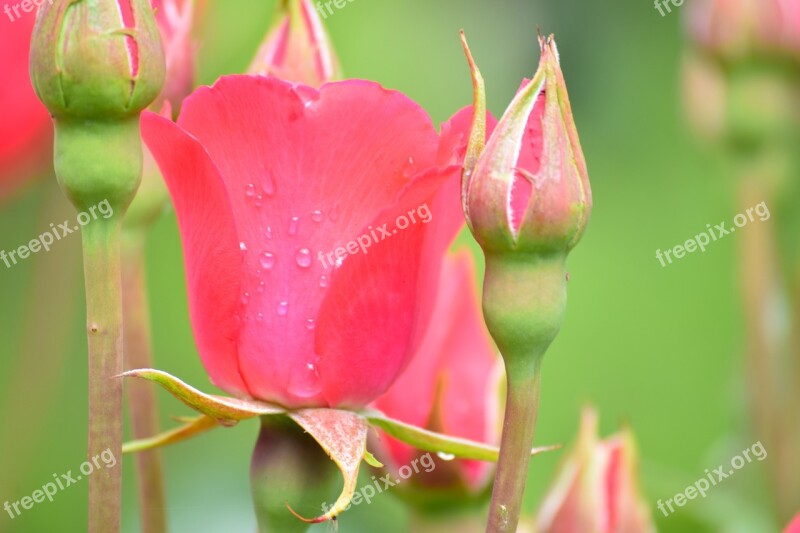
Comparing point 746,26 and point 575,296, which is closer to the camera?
point 746,26

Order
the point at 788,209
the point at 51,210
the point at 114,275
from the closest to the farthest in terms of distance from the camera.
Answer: the point at 114,275
the point at 51,210
the point at 788,209

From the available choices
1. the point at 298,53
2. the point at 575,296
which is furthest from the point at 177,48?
the point at 575,296

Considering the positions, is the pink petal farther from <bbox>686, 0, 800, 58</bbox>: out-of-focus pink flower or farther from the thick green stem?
<bbox>686, 0, 800, 58</bbox>: out-of-focus pink flower

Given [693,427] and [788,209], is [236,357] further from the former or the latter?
[788,209]

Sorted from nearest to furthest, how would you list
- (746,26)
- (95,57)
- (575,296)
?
(95,57) < (746,26) < (575,296)

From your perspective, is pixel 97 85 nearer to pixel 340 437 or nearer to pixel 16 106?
pixel 340 437

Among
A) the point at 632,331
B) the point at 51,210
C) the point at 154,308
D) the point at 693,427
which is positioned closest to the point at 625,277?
the point at 632,331
